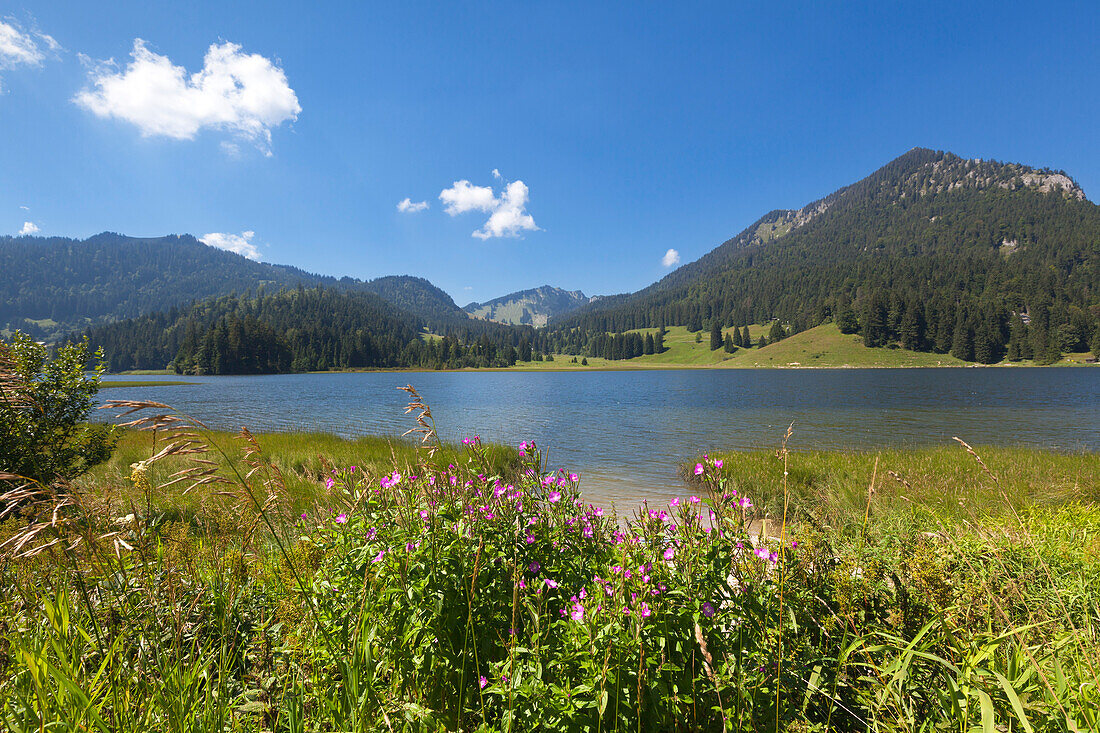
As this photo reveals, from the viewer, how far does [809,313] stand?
172 meters

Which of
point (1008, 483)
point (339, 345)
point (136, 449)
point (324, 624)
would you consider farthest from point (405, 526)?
point (339, 345)

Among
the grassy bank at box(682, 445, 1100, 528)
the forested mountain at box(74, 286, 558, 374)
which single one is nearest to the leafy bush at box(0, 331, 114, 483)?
the grassy bank at box(682, 445, 1100, 528)

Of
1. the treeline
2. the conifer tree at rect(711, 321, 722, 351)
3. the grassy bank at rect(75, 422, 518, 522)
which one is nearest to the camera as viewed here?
the grassy bank at rect(75, 422, 518, 522)

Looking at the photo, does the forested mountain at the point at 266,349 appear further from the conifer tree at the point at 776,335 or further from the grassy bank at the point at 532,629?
the grassy bank at the point at 532,629

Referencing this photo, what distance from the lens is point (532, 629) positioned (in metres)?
2.42

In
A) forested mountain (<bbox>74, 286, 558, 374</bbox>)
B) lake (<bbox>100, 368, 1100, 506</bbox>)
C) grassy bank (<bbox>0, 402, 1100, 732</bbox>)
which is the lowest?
lake (<bbox>100, 368, 1100, 506</bbox>)

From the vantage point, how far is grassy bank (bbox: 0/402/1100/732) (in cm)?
200

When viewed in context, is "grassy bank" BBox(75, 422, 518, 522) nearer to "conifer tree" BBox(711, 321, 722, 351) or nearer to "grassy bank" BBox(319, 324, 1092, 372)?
"grassy bank" BBox(319, 324, 1092, 372)

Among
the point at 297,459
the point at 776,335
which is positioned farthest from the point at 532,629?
the point at 776,335

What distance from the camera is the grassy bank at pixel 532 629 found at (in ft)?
6.56

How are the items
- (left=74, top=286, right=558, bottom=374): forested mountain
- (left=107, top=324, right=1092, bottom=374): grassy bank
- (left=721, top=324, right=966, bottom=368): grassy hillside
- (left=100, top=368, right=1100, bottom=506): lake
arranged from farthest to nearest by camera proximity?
(left=74, top=286, right=558, bottom=374): forested mountain → (left=721, top=324, right=966, bottom=368): grassy hillside → (left=107, top=324, right=1092, bottom=374): grassy bank → (left=100, top=368, right=1100, bottom=506): lake

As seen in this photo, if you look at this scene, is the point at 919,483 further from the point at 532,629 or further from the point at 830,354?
the point at 830,354

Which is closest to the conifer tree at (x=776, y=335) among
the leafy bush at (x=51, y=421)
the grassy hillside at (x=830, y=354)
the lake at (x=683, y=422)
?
the grassy hillside at (x=830, y=354)

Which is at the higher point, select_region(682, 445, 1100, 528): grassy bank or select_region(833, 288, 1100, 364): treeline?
select_region(833, 288, 1100, 364): treeline
